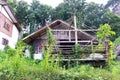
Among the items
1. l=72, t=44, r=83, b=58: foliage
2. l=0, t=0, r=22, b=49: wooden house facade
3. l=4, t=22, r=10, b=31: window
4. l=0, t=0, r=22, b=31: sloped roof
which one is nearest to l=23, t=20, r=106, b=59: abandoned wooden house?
l=0, t=0, r=22, b=49: wooden house facade

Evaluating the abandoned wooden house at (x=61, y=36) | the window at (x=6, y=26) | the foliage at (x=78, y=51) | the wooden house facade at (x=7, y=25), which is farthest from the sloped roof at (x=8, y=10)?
the foliage at (x=78, y=51)

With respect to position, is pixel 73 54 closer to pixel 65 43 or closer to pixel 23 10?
pixel 65 43

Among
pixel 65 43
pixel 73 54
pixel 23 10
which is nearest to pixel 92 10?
pixel 23 10

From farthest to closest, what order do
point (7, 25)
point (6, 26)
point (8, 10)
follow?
point (7, 25) < point (6, 26) < point (8, 10)

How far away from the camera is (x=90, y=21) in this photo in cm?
3238

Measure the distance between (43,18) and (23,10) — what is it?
303 cm

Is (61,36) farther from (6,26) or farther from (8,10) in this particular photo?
(8,10)

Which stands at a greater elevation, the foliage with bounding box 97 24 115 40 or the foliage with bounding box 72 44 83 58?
the foliage with bounding box 97 24 115 40

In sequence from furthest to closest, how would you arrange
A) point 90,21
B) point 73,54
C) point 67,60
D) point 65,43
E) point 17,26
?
1. point 90,21
2. point 17,26
3. point 65,43
4. point 73,54
5. point 67,60

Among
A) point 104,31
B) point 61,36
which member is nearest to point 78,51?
point 104,31

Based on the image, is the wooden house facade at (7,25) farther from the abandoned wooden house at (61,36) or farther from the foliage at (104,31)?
the foliage at (104,31)

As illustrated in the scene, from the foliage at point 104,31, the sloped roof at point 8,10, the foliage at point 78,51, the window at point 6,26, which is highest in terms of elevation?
the sloped roof at point 8,10

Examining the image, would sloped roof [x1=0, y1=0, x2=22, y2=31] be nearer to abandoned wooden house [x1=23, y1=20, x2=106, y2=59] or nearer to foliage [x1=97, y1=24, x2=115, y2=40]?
abandoned wooden house [x1=23, y1=20, x2=106, y2=59]

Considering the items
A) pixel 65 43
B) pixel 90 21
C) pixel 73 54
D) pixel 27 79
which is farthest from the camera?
pixel 90 21
